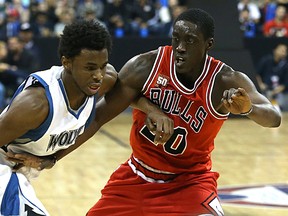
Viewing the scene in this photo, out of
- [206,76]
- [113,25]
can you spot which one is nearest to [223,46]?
[113,25]

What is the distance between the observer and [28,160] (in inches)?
171

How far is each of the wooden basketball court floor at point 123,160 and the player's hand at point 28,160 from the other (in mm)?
2927

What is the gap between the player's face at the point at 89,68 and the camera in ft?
13.9

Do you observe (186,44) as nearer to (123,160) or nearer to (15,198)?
(15,198)

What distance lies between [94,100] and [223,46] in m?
9.38

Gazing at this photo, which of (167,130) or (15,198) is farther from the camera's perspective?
(167,130)

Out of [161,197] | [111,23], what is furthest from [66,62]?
[111,23]

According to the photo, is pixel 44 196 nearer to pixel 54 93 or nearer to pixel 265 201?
pixel 265 201

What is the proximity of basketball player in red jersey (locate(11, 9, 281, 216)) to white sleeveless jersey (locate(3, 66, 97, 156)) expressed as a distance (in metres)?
0.44

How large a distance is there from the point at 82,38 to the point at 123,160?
589cm

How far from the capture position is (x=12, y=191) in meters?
4.23

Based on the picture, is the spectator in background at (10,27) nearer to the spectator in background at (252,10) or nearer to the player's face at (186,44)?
the spectator in background at (252,10)

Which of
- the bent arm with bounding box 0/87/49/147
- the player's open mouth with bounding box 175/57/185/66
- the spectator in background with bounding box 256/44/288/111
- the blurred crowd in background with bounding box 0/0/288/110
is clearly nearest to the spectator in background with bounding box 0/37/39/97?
the blurred crowd in background with bounding box 0/0/288/110

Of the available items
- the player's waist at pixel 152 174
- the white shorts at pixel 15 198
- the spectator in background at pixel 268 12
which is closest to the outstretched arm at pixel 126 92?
the player's waist at pixel 152 174
